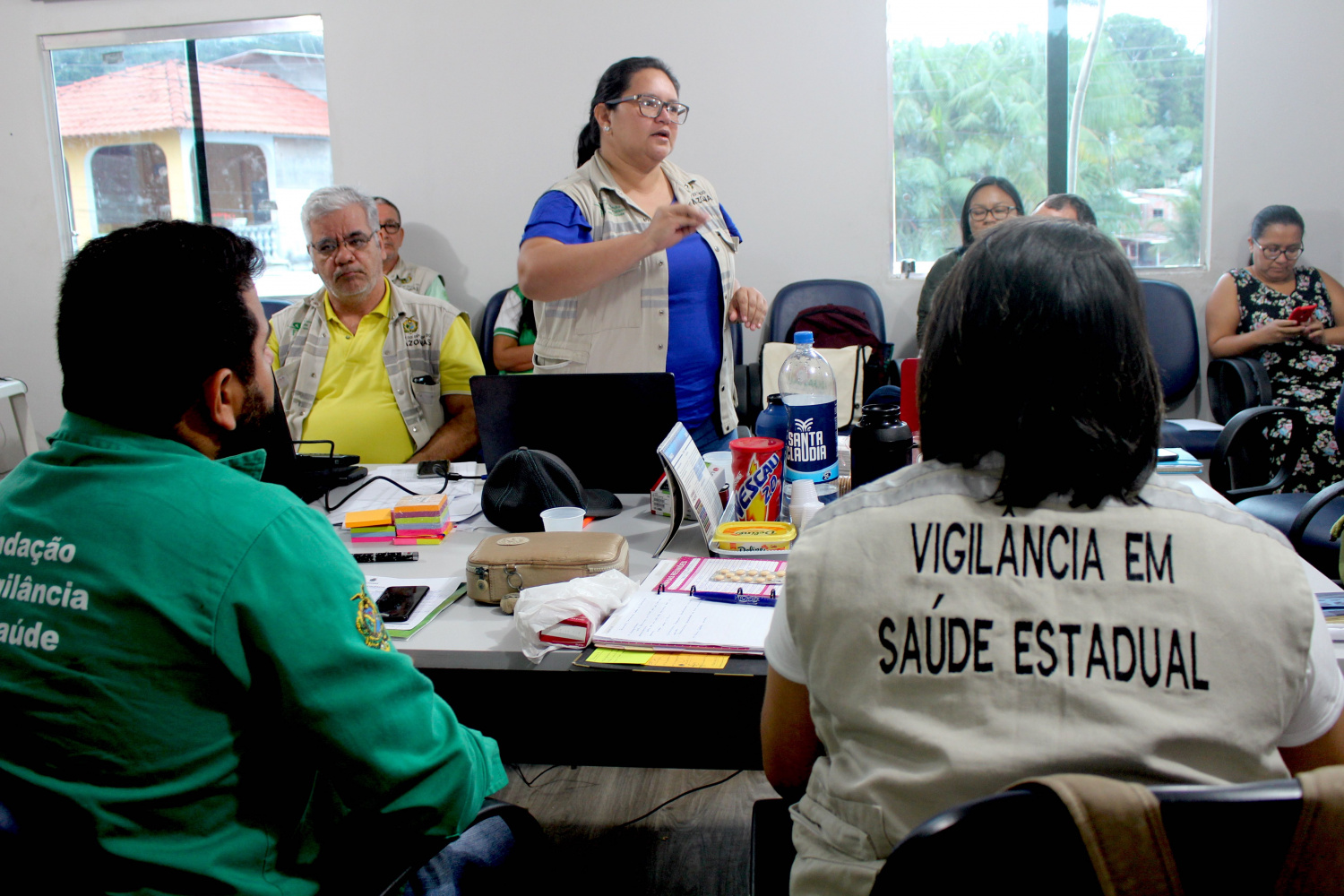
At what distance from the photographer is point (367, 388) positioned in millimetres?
2756

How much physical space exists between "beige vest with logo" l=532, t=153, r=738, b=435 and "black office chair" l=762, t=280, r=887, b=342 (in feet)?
6.64

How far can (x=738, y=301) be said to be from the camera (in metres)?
2.40

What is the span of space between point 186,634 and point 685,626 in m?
0.66

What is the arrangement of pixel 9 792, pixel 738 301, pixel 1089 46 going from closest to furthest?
pixel 9 792 < pixel 738 301 < pixel 1089 46

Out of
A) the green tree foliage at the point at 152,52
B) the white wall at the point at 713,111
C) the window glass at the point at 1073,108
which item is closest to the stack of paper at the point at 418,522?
the white wall at the point at 713,111

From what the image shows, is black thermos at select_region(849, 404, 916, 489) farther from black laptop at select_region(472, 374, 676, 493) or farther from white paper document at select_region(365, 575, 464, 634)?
white paper document at select_region(365, 575, 464, 634)

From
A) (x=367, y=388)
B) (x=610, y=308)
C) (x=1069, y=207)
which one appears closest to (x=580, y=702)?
(x=610, y=308)

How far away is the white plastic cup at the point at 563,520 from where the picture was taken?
1.65 m

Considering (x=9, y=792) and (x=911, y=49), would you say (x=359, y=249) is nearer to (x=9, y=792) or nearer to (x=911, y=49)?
(x=9, y=792)

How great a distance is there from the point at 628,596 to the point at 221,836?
0.67 metres

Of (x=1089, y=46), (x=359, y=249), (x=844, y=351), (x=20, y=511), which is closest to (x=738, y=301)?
(x=359, y=249)

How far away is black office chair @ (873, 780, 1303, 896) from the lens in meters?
0.56

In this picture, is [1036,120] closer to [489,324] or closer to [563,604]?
[489,324]

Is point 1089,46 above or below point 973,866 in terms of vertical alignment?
above
